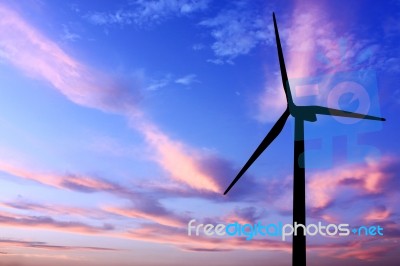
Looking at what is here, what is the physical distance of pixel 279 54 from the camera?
51312 mm

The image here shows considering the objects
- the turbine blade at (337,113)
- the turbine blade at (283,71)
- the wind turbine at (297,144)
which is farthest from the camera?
the turbine blade at (283,71)

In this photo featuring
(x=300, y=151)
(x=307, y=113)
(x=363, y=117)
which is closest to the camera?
(x=300, y=151)

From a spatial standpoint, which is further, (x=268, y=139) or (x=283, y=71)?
(x=283, y=71)

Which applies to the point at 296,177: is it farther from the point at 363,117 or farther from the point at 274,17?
the point at 274,17

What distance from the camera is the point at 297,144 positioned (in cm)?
4416

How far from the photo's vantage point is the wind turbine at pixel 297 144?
40375mm

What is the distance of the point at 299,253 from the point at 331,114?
1600cm

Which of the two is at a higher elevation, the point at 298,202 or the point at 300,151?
the point at 300,151

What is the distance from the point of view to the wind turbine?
4038 centimetres

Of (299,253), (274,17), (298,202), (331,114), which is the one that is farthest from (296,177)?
(274,17)

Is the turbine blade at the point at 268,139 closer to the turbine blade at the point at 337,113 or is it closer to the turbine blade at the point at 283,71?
the turbine blade at the point at 283,71

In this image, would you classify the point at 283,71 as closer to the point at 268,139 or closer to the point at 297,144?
the point at 268,139

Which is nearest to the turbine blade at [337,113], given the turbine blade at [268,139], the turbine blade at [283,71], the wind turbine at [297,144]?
→ the wind turbine at [297,144]

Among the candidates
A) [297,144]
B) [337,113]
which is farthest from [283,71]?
[297,144]
